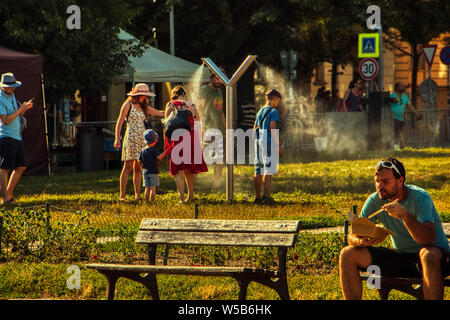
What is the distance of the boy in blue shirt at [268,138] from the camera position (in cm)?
1356

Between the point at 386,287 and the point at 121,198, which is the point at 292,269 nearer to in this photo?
the point at 386,287

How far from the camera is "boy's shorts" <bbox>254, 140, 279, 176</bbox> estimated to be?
13703mm

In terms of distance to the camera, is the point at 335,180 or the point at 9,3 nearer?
the point at 335,180

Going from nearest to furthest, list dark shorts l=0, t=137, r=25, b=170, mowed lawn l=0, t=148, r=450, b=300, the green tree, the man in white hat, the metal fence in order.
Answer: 1. mowed lawn l=0, t=148, r=450, b=300
2. the man in white hat
3. dark shorts l=0, t=137, r=25, b=170
4. the green tree
5. the metal fence

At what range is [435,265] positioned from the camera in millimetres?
6453

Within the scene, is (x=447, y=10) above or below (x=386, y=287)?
above

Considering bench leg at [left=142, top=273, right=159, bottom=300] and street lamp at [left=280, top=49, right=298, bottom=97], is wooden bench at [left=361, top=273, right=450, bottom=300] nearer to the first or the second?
bench leg at [left=142, top=273, right=159, bottom=300]

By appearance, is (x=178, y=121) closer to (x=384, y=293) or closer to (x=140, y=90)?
(x=140, y=90)

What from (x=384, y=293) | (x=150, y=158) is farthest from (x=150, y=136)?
(x=384, y=293)

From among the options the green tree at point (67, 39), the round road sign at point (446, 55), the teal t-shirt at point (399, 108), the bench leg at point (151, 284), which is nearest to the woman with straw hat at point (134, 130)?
the bench leg at point (151, 284)

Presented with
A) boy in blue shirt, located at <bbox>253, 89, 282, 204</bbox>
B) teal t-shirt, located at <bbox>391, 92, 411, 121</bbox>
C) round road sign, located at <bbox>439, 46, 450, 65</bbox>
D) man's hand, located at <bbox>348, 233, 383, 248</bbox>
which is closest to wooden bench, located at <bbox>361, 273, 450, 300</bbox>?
Answer: man's hand, located at <bbox>348, 233, 383, 248</bbox>

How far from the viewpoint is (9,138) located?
14.1 metres

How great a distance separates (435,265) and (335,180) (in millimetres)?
11271

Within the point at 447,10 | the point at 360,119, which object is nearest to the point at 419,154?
the point at 360,119
